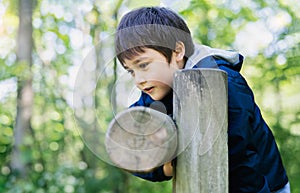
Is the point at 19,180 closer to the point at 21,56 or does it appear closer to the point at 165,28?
the point at 21,56

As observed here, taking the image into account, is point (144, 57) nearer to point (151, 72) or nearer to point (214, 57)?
point (151, 72)

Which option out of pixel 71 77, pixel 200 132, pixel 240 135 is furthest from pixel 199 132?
pixel 71 77

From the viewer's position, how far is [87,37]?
410 cm

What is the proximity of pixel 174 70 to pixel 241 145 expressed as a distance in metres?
0.20

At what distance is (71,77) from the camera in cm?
393

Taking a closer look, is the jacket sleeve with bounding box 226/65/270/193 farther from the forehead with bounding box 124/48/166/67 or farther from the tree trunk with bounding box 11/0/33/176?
the tree trunk with bounding box 11/0/33/176

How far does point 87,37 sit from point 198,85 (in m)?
3.22

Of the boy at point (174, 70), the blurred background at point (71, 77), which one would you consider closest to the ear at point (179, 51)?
the boy at point (174, 70)

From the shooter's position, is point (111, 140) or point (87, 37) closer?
point (111, 140)

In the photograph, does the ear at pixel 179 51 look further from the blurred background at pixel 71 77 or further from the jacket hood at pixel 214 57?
the blurred background at pixel 71 77

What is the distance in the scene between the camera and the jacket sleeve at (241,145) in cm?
103

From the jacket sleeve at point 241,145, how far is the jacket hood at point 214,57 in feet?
0.23

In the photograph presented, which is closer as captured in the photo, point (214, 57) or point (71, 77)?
point (214, 57)

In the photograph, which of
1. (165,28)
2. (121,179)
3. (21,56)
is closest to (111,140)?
(165,28)
